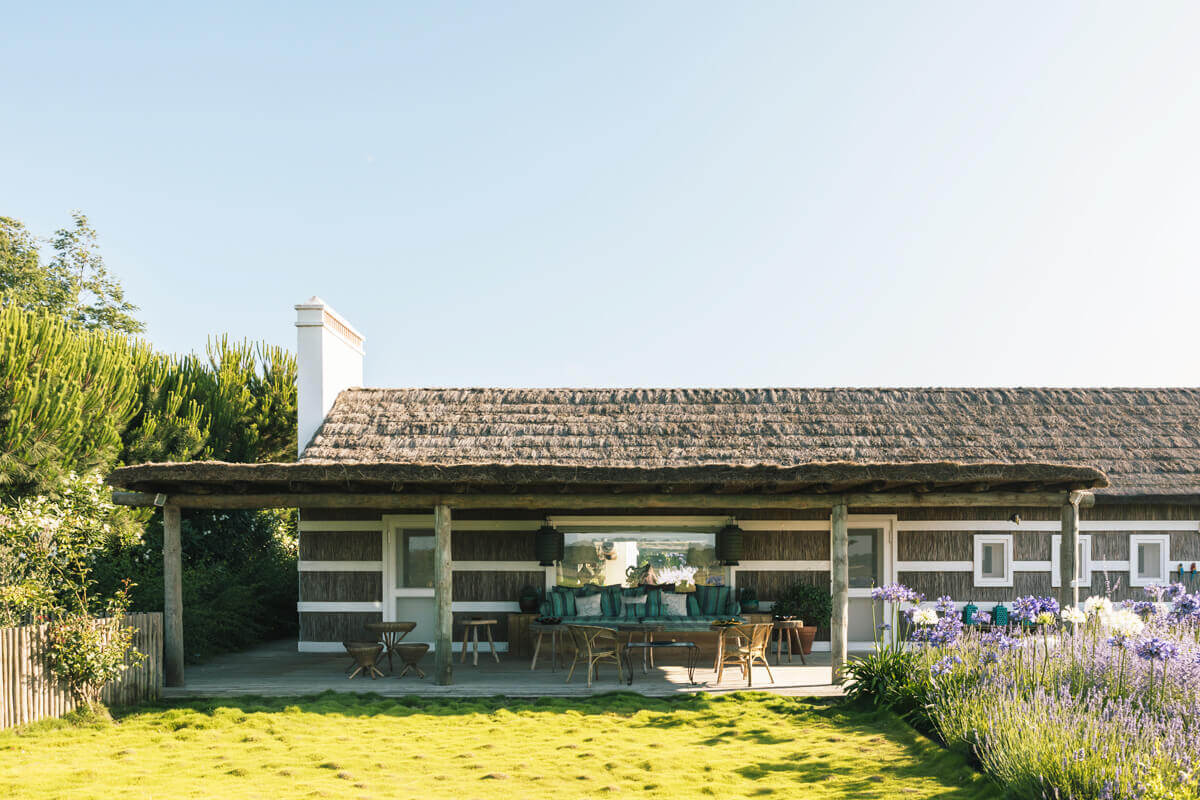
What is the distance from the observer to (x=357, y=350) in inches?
592

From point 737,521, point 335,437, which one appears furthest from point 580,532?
point 335,437

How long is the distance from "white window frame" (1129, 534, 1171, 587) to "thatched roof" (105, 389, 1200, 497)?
741 mm

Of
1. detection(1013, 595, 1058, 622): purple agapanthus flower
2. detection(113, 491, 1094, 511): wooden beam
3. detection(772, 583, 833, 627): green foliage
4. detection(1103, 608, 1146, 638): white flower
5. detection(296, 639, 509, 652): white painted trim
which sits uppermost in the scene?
detection(113, 491, 1094, 511): wooden beam

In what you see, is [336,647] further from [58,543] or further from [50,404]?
[50,404]

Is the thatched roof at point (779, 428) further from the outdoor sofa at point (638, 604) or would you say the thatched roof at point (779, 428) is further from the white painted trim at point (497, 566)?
the outdoor sofa at point (638, 604)

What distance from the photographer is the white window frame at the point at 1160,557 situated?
40.3 ft

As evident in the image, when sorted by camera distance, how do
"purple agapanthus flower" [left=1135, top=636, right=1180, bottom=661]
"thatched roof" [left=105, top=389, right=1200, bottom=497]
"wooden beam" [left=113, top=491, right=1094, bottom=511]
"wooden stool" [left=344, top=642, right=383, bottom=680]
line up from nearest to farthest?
"purple agapanthus flower" [left=1135, top=636, right=1180, bottom=661]
"wooden beam" [left=113, top=491, right=1094, bottom=511]
"wooden stool" [left=344, top=642, right=383, bottom=680]
"thatched roof" [left=105, top=389, right=1200, bottom=497]

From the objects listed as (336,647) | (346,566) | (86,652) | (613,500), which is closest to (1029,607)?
(613,500)

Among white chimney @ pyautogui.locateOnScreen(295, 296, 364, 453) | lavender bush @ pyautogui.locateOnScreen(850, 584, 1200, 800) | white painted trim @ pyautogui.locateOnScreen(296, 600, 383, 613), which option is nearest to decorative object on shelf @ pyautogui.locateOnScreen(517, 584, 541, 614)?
white painted trim @ pyautogui.locateOnScreen(296, 600, 383, 613)

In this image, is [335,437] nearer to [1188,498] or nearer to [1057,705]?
[1057,705]

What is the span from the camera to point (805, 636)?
11.3 meters

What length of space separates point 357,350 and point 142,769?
934 centimetres

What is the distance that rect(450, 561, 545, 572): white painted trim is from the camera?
1223 cm

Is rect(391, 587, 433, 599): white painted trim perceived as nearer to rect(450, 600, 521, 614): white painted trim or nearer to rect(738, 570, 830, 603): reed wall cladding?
rect(450, 600, 521, 614): white painted trim
